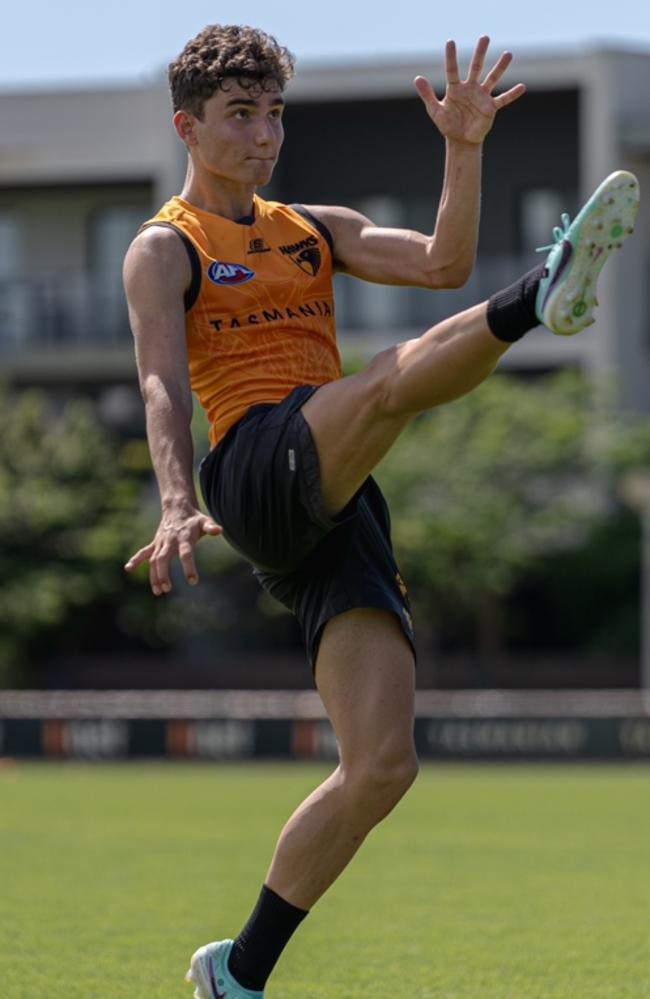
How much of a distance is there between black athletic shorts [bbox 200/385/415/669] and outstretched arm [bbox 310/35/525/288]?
0.63 metres

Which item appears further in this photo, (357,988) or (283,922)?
(357,988)

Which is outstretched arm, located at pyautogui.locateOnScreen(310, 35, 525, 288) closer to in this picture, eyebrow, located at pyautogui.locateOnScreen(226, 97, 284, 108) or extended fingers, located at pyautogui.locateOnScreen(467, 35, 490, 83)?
extended fingers, located at pyautogui.locateOnScreen(467, 35, 490, 83)

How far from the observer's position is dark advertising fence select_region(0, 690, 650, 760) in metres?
24.7

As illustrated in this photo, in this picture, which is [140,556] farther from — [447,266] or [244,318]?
[447,266]

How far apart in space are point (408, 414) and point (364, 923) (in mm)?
4289

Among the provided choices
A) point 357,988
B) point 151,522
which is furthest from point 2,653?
point 357,988

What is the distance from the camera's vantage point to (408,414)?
Answer: 18.2 feet

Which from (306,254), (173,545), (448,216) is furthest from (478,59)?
(173,545)

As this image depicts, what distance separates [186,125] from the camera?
619 centimetres

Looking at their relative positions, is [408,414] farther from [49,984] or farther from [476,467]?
[476,467]

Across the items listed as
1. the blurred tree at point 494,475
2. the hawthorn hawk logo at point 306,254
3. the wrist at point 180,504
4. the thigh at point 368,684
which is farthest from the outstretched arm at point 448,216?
the blurred tree at point 494,475

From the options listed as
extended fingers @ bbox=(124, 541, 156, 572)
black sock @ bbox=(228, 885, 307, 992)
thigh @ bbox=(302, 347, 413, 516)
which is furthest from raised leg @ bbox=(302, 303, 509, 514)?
black sock @ bbox=(228, 885, 307, 992)

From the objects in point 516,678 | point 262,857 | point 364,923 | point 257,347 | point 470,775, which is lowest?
point 516,678

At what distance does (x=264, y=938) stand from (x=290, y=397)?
4.94 ft
